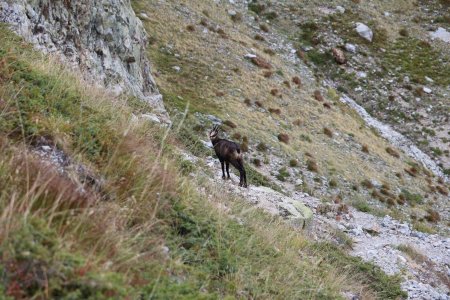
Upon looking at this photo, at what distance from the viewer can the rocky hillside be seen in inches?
153

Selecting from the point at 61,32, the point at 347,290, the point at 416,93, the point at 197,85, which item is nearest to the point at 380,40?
the point at 416,93

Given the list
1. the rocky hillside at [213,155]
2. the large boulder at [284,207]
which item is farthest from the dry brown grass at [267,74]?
the large boulder at [284,207]

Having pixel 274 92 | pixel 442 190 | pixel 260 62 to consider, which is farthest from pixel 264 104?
pixel 442 190

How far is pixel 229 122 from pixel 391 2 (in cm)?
2782

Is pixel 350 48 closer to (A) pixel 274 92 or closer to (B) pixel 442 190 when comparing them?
(A) pixel 274 92

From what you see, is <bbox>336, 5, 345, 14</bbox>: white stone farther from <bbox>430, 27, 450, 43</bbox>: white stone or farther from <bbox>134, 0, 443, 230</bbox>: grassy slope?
<bbox>134, 0, 443, 230</bbox>: grassy slope

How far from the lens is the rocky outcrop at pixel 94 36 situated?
12.9 m

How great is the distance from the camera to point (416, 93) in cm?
3422

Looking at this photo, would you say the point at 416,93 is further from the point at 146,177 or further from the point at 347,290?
the point at 146,177

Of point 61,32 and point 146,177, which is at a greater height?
point 146,177

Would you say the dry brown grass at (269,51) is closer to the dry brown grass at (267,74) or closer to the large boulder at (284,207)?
the dry brown grass at (267,74)

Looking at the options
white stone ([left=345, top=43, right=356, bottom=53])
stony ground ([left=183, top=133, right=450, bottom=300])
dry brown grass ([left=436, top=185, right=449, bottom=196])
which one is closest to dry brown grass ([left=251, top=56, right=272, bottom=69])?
white stone ([left=345, top=43, right=356, bottom=53])

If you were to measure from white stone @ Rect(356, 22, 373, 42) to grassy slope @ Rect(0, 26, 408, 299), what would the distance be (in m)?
33.3

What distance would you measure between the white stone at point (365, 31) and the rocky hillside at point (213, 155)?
147 millimetres
